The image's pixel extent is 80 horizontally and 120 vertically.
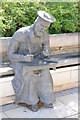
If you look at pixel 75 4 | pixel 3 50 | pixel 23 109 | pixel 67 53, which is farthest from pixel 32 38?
pixel 75 4

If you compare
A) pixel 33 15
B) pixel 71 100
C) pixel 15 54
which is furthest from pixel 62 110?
pixel 33 15

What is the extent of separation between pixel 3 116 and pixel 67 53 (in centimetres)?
256

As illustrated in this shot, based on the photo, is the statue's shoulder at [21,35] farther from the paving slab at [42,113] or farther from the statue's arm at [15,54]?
the paving slab at [42,113]

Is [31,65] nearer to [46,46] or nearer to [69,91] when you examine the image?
[46,46]

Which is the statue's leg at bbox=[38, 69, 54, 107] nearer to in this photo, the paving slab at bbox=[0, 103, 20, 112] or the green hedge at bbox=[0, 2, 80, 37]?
the paving slab at bbox=[0, 103, 20, 112]

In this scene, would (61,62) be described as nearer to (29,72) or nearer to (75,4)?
(29,72)

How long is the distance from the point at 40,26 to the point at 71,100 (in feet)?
5.59

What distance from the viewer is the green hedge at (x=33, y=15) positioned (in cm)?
573

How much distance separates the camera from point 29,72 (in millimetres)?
4312

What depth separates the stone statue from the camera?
14.0ft

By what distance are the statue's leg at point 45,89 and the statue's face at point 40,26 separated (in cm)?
73

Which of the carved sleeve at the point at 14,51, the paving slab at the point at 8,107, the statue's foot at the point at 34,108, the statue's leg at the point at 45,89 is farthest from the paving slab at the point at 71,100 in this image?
A: the carved sleeve at the point at 14,51

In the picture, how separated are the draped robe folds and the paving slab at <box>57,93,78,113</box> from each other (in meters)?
0.40

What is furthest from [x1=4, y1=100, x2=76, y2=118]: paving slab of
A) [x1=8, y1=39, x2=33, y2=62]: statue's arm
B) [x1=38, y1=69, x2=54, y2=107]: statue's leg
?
[x1=8, y1=39, x2=33, y2=62]: statue's arm
